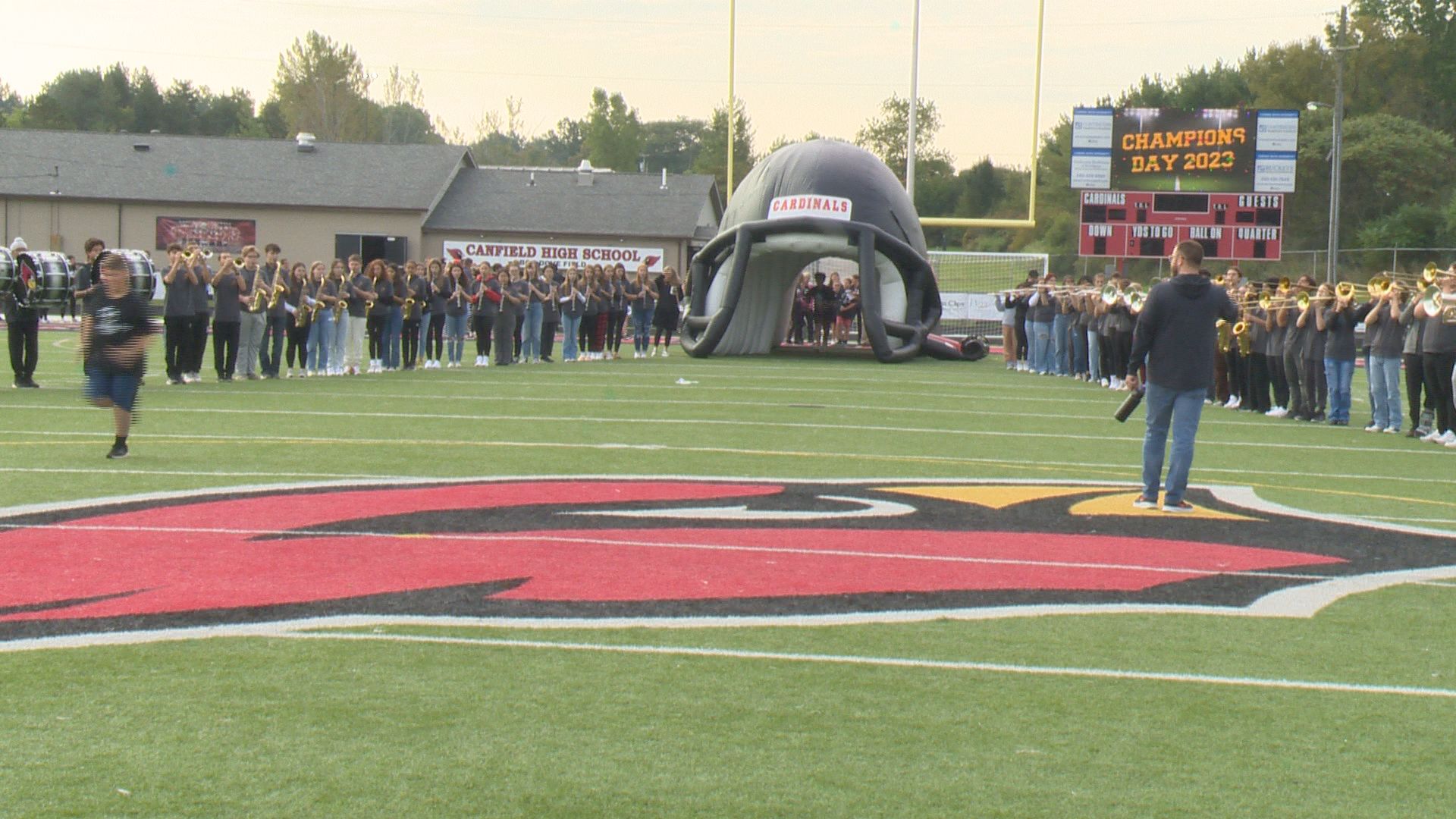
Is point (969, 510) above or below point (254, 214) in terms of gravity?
below

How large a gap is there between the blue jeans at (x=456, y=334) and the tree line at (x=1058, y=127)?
86.5 ft

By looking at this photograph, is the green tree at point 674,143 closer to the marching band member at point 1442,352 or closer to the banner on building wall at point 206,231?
the banner on building wall at point 206,231

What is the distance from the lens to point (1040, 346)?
28281 millimetres

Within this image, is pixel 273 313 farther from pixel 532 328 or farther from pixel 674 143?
pixel 674 143

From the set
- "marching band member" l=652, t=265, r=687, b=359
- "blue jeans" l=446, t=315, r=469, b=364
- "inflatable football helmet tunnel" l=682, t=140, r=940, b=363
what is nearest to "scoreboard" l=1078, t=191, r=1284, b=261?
"inflatable football helmet tunnel" l=682, t=140, r=940, b=363

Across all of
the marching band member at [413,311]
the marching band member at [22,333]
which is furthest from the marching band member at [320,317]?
the marching band member at [22,333]

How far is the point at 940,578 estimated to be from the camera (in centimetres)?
789

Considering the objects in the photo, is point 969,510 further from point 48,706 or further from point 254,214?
point 254,214

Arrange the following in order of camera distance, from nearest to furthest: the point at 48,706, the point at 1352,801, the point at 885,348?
1. the point at 1352,801
2. the point at 48,706
3. the point at 885,348

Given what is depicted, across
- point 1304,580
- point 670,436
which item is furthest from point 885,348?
point 1304,580

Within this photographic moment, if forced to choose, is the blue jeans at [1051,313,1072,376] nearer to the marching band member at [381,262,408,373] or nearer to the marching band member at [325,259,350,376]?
the marching band member at [381,262,408,373]

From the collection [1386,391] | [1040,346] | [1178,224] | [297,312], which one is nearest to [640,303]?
[1040,346]

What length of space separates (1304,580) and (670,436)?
7.39 meters

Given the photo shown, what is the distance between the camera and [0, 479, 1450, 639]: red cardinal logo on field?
710 cm
